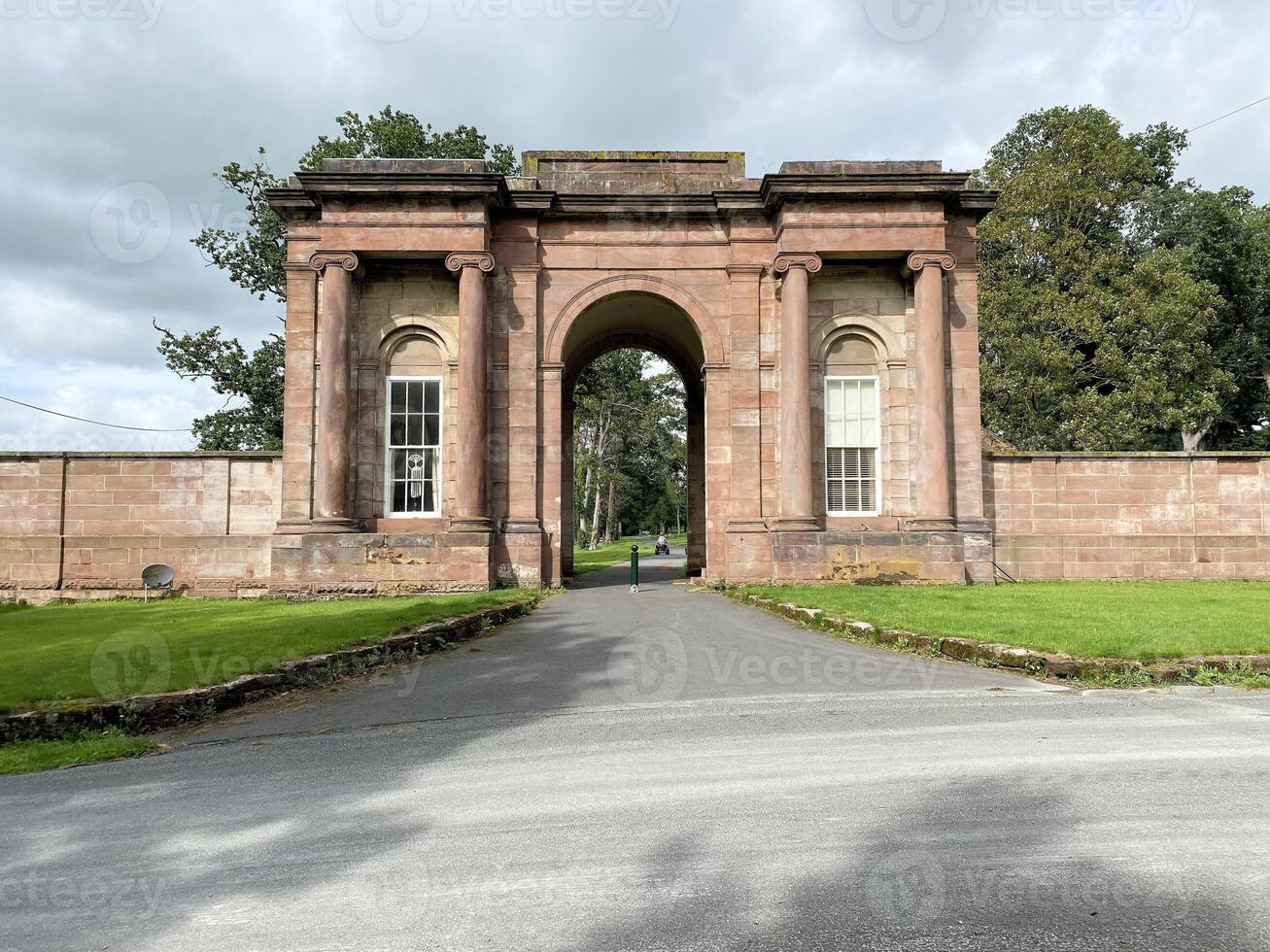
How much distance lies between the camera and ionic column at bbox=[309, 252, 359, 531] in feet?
53.3

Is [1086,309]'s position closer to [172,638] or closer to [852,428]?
[852,428]

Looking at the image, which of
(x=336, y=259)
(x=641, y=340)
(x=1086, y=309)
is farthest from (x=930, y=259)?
(x=1086, y=309)

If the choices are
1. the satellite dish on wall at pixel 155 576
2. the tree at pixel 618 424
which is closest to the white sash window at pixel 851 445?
the satellite dish on wall at pixel 155 576

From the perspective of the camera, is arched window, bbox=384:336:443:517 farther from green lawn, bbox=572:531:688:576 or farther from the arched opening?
green lawn, bbox=572:531:688:576

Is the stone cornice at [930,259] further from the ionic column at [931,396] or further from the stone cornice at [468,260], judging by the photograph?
the stone cornice at [468,260]

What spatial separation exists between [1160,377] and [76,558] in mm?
31822

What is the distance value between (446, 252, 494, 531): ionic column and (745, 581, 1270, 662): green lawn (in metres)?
6.17

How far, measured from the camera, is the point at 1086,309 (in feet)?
89.6

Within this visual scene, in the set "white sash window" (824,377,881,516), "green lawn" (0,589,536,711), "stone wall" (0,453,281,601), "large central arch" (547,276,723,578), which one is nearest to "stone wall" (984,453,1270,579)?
"white sash window" (824,377,881,516)

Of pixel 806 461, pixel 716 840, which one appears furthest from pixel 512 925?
pixel 806 461

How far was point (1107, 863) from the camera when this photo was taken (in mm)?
3393

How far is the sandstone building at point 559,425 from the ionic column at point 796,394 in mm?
62

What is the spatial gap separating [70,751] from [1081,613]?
11.3m

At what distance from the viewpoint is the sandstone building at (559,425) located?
1650cm
